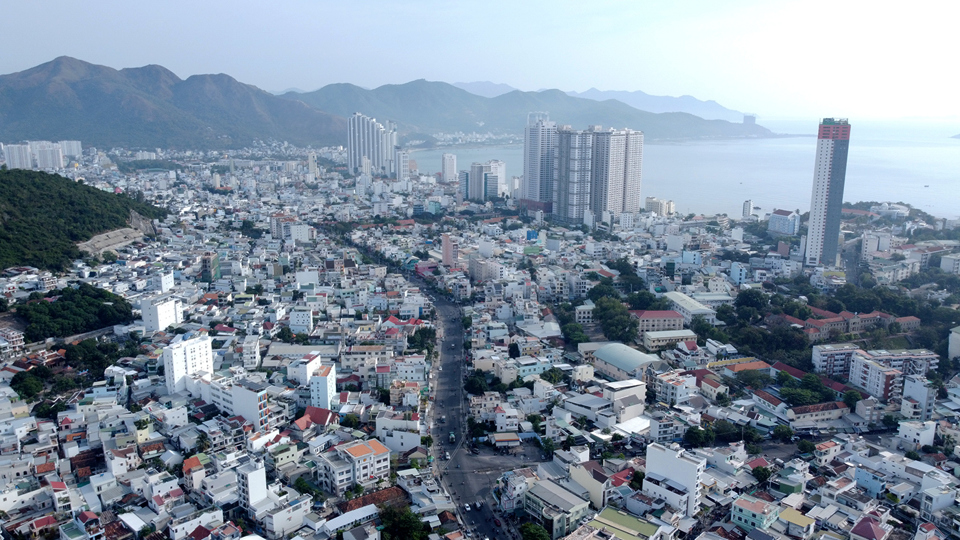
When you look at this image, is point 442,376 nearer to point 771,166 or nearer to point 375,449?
point 375,449

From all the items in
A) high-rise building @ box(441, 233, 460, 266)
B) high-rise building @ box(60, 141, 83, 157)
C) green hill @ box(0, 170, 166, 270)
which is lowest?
high-rise building @ box(441, 233, 460, 266)

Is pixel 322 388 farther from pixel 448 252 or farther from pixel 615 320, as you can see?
pixel 448 252

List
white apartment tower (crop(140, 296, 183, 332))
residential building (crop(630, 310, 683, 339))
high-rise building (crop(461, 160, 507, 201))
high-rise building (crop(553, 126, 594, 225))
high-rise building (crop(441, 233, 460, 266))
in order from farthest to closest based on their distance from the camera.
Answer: high-rise building (crop(461, 160, 507, 201)) < high-rise building (crop(553, 126, 594, 225)) < high-rise building (crop(441, 233, 460, 266)) < residential building (crop(630, 310, 683, 339)) < white apartment tower (crop(140, 296, 183, 332))

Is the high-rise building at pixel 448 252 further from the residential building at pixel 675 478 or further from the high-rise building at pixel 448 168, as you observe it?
the high-rise building at pixel 448 168

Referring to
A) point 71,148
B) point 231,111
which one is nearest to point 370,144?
point 71,148

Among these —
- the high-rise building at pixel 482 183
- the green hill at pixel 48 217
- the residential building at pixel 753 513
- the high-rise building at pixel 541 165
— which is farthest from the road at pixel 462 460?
the high-rise building at pixel 482 183

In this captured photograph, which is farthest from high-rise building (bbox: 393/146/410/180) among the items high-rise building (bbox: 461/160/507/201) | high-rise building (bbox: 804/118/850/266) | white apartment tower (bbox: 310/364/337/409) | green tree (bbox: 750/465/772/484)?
green tree (bbox: 750/465/772/484)

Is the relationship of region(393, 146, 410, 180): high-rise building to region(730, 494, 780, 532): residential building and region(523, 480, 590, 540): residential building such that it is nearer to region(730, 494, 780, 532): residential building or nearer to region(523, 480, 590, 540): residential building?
region(523, 480, 590, 540): residential building
